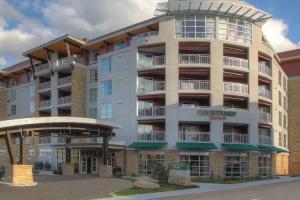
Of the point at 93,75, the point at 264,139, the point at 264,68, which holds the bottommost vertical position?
the point at 264,139

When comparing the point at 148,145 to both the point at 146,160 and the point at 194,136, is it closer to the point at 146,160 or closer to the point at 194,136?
the point at 146,160

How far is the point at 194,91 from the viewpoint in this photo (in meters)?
51.2

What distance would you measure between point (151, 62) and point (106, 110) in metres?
8.15

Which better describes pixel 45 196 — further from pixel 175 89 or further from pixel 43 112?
pixel 43 112

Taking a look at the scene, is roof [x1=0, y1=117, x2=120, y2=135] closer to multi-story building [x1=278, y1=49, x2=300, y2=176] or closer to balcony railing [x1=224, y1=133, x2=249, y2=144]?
balcony railing [x1=224, y1=133, x2=249, y2=144]

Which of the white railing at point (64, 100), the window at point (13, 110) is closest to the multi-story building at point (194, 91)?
the white railing at point (64, 100)

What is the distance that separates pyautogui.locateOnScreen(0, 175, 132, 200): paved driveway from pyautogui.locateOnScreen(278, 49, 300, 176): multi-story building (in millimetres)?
40155

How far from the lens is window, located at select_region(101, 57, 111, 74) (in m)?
56.9

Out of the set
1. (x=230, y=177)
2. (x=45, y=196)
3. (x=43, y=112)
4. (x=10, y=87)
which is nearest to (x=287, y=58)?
(x=230, y=177)

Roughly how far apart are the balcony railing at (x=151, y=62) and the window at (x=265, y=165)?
15.5 m

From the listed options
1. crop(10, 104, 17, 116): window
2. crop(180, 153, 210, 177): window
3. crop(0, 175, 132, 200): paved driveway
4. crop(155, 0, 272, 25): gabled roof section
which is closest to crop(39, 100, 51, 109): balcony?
crop(10, 104, 17, 116): window

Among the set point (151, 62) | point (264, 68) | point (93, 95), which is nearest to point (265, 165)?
point (264, 68)

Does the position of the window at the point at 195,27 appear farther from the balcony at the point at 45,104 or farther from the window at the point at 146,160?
the balcony at the point at 45,104

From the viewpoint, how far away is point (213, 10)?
52156mm
